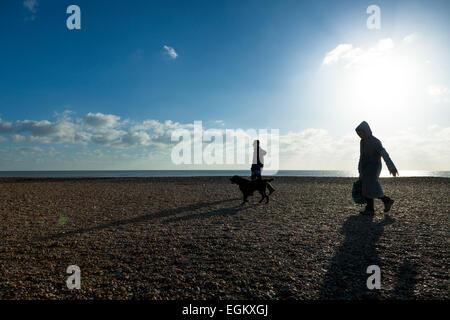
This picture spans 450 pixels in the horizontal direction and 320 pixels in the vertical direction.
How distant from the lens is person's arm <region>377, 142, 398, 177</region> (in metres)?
8.34

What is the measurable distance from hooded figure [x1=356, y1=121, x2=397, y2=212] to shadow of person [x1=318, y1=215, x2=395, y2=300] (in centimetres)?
178

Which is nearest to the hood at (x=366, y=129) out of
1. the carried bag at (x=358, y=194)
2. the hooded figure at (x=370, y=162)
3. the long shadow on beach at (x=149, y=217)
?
the hooded figure at (x=370, y=162)

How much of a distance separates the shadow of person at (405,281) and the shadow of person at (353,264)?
292 mm

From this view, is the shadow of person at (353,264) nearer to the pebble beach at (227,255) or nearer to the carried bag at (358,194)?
the pebble beach at (227,255)

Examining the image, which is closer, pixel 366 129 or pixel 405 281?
pixel 405 281

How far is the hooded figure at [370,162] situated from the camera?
8.68 metres

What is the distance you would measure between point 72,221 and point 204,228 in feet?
15.2

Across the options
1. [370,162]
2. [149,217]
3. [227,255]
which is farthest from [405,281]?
[149,217]

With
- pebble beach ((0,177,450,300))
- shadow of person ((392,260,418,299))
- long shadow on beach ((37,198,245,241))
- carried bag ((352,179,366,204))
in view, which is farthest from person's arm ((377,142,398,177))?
long shadow on beach ((37,198,245,241))

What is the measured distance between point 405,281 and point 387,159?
225 inches

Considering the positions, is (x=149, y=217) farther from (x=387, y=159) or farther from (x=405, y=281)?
(x=387, y=159)

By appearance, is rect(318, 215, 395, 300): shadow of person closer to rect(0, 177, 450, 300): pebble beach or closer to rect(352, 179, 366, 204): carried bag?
rect(0, 177, 450, 300): pebble beach

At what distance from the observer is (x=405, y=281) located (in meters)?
3.79
